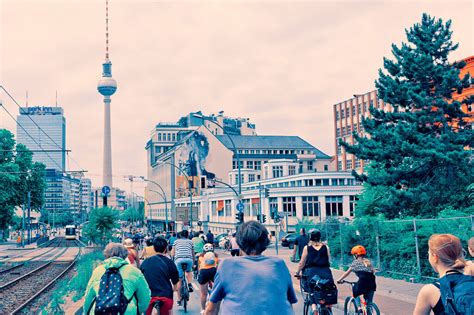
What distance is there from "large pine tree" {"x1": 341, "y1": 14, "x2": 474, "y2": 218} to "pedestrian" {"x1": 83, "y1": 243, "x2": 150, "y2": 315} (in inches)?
884

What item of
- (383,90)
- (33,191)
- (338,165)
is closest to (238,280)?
(383,90)

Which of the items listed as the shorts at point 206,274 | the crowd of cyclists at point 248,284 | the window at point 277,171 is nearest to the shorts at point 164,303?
the crowd of cyclists at point 248,284

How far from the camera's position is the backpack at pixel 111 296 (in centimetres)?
532

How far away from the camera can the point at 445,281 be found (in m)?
3.99

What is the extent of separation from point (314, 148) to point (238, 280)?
11942 cm

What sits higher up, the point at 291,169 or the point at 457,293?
the point at 291,169

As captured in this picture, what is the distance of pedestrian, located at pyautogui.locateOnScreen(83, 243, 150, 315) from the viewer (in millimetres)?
5379

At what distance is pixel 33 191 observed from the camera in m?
74.9

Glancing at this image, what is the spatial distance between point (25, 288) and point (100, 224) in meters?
18.7

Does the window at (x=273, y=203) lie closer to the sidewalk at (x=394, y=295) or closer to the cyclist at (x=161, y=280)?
the sidewalk at (x=394, y=295)

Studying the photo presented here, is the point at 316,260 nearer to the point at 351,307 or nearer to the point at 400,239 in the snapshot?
the point at 351,307

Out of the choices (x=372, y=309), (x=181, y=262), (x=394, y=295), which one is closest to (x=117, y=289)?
(x=372, y=309)

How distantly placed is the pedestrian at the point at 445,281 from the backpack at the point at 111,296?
268 cm

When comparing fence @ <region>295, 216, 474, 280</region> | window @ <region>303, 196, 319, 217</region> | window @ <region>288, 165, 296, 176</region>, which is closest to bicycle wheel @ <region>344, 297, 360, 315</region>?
fence @ <region>295, 216, 474, 280</region>
